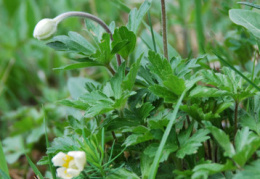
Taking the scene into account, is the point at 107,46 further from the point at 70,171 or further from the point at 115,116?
the point at 70,171

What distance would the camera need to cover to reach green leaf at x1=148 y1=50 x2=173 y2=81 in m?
1.15

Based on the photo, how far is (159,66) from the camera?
3.81 ft

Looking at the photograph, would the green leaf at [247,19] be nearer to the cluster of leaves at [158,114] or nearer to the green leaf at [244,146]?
the cluster of leaves at [158,114]

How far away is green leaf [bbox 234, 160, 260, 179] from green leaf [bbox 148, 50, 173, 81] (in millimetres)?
402

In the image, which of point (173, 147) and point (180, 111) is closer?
point (173, 147)

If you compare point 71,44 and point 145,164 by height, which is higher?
point 71,44

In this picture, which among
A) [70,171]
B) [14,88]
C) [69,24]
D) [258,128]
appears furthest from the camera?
[69,24]

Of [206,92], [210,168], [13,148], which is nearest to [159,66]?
[206,92]

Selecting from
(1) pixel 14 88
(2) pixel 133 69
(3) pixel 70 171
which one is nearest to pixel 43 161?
(3) pixel 70 171

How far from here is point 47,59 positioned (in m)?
3.16

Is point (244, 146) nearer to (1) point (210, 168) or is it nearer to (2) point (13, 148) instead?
(1) point (210, 168)

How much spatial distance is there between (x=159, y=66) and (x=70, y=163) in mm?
441

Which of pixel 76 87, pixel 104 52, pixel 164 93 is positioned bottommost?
pixel 76 87

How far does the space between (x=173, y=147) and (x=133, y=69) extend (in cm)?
30
